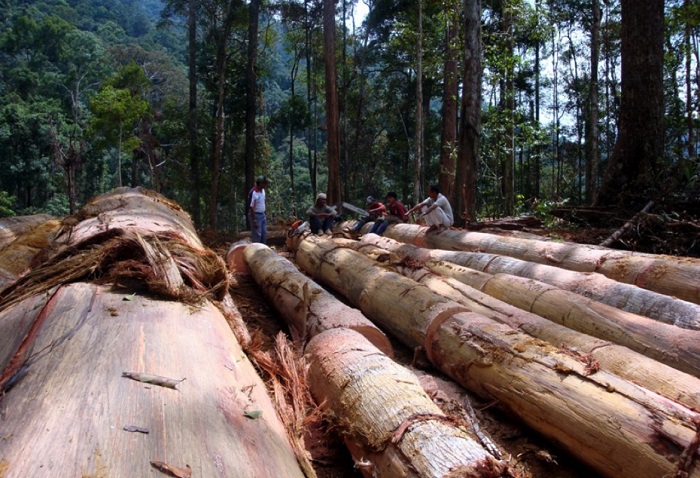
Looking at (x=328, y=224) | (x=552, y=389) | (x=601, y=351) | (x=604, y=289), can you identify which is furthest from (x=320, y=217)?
(x=552, y=389)

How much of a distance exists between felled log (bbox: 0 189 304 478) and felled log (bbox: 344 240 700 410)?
1.83 m

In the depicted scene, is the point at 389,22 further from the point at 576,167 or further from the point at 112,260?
the point at 112,260

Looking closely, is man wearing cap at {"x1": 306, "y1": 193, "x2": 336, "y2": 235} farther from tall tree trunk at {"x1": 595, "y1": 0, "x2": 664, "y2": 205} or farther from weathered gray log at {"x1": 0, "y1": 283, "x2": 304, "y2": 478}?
weathered gray log at {"x1": 0, "y1": 283, "x2": 304, "y2": 478}

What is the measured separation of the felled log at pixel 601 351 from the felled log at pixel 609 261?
121cm

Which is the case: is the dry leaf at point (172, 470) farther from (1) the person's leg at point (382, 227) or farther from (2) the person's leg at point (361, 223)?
(2) the person's leg at point (361, 223)

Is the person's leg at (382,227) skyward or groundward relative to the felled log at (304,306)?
skyward

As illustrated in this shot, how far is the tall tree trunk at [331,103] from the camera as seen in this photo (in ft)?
38.2

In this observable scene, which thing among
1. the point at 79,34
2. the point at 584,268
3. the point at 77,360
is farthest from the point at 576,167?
the point at 79,34

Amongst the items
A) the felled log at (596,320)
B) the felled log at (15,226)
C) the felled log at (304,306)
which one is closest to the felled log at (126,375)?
the felled log at (304,306)

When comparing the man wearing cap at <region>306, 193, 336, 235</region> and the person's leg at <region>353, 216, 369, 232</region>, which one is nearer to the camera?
the man wearing cap at <region>306, 193, 336, 235</region>

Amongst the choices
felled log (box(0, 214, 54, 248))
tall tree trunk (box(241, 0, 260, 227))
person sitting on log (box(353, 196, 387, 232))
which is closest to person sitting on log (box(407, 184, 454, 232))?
person sitting on log (box(353, 196, 387, 232))

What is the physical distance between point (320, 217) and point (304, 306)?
5.26 metres

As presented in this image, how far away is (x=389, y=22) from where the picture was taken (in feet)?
76.3

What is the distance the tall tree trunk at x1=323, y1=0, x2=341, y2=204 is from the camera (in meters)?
11.6
